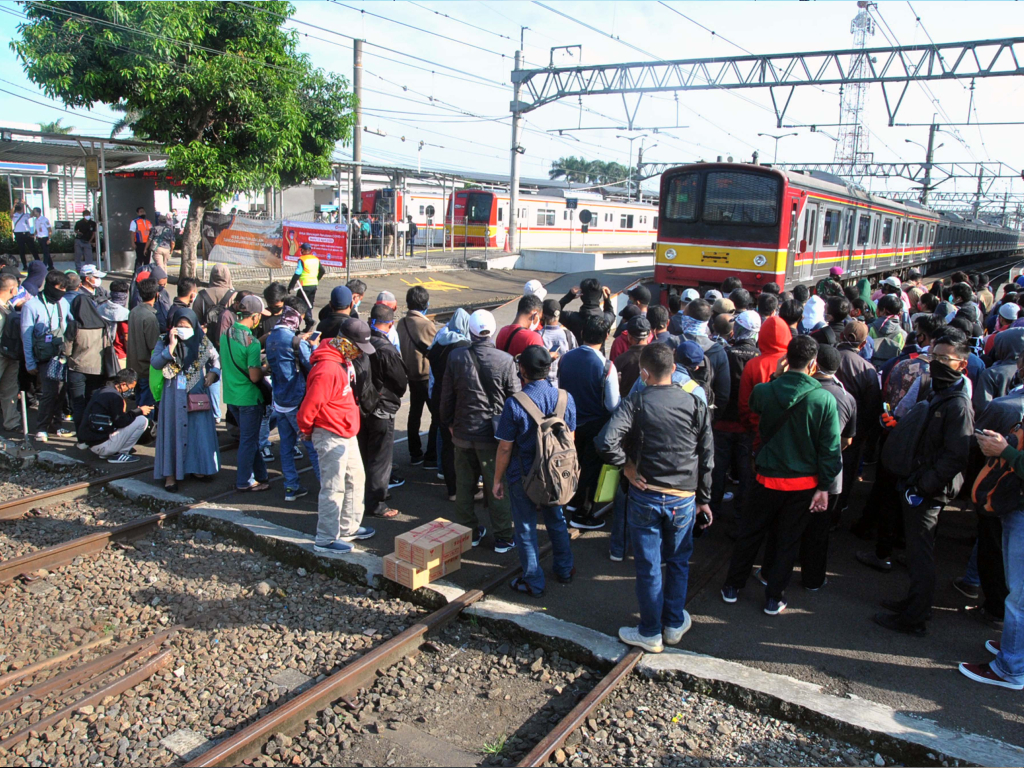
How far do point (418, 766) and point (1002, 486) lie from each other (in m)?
3.44

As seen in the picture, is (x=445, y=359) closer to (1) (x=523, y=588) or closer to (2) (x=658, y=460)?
(1) (x=523, y=588)

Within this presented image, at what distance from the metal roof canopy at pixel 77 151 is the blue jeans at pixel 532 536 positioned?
44.4 feet

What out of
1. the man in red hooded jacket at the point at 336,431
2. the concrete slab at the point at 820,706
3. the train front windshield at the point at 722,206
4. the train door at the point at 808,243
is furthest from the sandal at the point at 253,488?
the train door at the point at 808,243

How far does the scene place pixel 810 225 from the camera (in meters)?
14.4

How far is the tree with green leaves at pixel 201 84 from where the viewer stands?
12945 millimetres

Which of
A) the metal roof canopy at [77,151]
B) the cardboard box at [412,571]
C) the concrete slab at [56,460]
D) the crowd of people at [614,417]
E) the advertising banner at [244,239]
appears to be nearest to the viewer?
the crowd of people at [614,417]

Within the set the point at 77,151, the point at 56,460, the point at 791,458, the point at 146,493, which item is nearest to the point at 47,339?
the point at 56,460

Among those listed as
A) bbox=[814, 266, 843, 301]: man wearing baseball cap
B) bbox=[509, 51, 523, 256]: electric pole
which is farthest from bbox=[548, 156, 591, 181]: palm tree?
bbox=[814, 266, 843, 301]: man wearing baseball cap

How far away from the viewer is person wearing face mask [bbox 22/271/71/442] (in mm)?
7781

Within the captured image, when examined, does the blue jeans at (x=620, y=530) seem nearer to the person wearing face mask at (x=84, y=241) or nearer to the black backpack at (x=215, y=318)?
the black backpack at (x=215, y=318)

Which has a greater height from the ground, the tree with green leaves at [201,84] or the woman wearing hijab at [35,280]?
the tree with green leaves at [201,84]

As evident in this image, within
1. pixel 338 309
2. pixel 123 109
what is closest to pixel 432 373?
pixel 338 309

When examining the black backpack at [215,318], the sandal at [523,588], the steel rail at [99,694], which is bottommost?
the steel rail at [99,694]

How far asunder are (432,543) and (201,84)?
12657 millimetres
